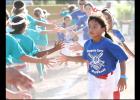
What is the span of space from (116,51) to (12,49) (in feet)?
1.70

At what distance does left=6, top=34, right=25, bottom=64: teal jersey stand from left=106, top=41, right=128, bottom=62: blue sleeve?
432mm

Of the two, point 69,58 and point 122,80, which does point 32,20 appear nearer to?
point 69,58

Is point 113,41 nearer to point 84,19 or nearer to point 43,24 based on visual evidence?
point 84,19

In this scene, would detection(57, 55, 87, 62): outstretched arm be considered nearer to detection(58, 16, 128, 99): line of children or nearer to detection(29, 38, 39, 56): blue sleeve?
detection(58, 16, 128, 99): line of children

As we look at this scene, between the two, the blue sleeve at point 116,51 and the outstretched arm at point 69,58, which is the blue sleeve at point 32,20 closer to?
the outstretched arm at point 69,58

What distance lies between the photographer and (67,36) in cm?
228

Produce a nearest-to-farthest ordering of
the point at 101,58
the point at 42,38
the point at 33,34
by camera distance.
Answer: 1. the point at 101,58
2. the point at 33,34
3. the point at 42,38

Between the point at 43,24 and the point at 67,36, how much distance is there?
0.75 ft

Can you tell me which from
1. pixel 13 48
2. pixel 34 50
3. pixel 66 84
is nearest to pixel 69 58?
pixel 34 50

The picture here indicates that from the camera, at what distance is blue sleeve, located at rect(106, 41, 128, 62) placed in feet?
6.77

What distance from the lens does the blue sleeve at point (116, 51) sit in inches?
81.2

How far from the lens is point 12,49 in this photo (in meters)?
2.24

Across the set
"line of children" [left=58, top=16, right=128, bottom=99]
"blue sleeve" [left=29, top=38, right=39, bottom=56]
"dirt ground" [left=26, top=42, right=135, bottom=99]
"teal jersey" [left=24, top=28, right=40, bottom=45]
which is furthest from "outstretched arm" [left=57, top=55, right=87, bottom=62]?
"dirt ground" [left=26, top=42, right=135, bottom=99]

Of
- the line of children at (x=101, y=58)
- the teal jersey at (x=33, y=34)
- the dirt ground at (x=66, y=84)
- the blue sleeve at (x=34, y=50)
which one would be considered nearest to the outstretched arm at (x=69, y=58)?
the line of children at (x=101, y=58)
